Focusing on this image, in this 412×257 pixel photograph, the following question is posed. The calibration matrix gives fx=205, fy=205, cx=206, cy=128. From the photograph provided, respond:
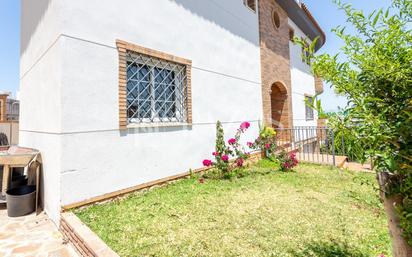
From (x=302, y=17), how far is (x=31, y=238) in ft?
48.9

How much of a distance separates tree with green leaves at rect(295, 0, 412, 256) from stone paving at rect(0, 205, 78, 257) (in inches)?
Result: 138

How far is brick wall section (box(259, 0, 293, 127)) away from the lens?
29.8ft

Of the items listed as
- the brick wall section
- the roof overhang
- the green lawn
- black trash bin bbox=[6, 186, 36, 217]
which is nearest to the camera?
the green lawn

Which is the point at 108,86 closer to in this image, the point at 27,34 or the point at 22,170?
the point at 27,34

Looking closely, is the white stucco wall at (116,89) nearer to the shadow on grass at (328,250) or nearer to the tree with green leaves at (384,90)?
the shadow on grass at (328,250)

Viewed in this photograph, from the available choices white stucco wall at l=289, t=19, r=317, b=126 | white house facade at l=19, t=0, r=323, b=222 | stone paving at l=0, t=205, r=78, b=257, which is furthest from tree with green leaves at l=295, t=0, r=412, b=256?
white stucco wall at l=289, t=19, r=317, b=126

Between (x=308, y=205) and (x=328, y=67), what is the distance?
3308mm

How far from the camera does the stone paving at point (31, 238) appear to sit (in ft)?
9.22

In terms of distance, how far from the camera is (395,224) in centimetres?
141

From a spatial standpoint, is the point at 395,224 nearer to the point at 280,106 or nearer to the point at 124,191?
the point at 124,191

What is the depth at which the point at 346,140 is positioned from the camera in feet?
4.43

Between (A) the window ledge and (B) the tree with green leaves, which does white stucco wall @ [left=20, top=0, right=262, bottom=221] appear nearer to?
(A) the window ledge

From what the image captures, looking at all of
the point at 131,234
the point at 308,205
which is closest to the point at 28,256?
the point at 131,234

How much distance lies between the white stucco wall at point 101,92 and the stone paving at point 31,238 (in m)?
0.33
